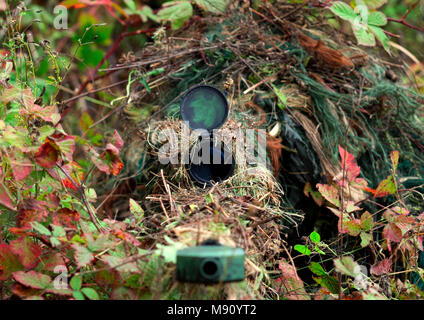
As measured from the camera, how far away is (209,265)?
98 cm

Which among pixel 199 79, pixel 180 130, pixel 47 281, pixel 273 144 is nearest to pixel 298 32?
pixel 199 79

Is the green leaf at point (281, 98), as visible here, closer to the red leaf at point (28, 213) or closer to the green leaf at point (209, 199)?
the green leaf at point (209, 199)

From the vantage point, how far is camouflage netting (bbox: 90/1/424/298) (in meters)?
1.95

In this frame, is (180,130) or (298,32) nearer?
(180,130)

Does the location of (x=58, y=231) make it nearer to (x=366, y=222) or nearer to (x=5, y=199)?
(x=5, y=199)

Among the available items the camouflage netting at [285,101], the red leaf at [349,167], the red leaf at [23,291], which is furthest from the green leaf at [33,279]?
the red leaf at [349,167]

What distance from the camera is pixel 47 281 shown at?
1.17 m

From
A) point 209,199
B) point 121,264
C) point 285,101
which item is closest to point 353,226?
point 209,199

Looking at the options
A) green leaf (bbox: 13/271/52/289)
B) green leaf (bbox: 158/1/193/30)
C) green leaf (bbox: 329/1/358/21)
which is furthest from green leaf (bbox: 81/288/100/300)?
green leaf (bbox: 329/1/358/21)

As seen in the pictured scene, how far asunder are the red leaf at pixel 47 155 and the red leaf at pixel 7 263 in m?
0.25

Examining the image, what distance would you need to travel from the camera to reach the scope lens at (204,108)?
5.61ft
